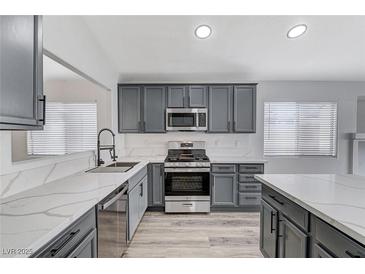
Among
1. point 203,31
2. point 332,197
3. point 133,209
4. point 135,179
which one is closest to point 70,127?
point 135,179

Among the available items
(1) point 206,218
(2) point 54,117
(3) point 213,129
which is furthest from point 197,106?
(2) point 54,117

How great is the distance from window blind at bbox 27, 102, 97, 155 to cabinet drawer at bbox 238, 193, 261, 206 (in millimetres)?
2519

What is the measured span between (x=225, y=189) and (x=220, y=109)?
1.38 metres

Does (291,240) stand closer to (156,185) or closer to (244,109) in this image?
(156,185)

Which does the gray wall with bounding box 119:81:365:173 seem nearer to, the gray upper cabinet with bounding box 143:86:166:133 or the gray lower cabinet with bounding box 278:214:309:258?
the gray upper cabinet with bounding box 143:86:166:133

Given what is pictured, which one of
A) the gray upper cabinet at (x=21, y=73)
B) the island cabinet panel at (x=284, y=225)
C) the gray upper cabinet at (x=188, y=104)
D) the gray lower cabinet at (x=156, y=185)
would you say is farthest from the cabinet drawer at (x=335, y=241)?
the gray upper cabinet at (x=188, y=104)

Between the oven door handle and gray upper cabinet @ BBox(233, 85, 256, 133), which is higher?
gray upper cabinet @ BBox(233, 85, 256, 133)

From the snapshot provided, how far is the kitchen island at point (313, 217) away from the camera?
114cm

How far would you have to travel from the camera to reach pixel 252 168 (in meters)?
3.85

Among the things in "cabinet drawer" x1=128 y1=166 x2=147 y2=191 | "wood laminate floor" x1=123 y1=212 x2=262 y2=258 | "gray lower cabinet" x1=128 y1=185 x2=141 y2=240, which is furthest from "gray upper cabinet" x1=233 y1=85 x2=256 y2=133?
"gray lower cabinet" x1=128 y1=185 x2=141 y2=240

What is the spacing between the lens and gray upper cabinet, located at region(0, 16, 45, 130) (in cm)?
109

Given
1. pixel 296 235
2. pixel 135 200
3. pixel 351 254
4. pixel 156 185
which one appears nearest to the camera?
pixel 351 254

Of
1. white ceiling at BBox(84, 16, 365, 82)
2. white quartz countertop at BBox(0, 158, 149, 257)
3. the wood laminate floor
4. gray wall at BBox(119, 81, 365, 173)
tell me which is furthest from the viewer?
gray wall at BBox(119, 81, 365, 173)

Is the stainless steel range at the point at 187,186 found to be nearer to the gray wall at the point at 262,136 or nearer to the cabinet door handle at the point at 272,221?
the gray wall at the point at 262,136
